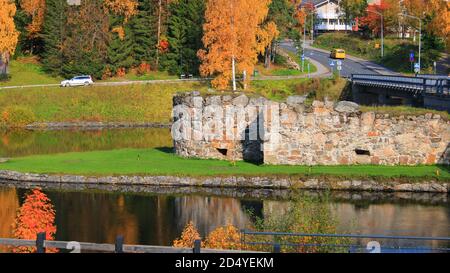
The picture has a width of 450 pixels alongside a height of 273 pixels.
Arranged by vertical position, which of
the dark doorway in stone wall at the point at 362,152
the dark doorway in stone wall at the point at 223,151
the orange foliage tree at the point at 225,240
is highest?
the orange foliage tree at the point at 225,240

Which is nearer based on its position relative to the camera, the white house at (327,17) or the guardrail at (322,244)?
the guardrail at (322,244)

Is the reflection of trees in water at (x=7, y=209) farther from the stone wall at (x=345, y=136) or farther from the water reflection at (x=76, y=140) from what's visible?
the stone wall at (x=345, y=136)

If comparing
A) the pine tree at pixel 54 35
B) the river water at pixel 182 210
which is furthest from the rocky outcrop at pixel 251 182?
the pine tree at pixel 54 35

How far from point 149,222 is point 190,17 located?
6240 centimetres

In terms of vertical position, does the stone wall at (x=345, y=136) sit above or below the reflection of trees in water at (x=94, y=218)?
above

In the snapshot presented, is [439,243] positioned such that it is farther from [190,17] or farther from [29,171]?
[190,17]

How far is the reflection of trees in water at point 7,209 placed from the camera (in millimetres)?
32888

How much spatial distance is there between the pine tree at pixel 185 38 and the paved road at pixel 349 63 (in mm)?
17135

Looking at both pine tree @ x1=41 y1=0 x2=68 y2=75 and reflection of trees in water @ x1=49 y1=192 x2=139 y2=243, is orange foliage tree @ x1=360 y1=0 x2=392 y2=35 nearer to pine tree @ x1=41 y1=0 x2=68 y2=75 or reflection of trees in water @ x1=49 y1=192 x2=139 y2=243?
pine tree @ x1=41 y1=0 x2=68 y2=75

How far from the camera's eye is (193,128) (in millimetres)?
51156

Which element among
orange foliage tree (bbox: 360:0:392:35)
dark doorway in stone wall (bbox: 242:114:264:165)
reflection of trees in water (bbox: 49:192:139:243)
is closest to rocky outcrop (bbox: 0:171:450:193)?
reflection of trees in water (bbox: 49:192:139:243)

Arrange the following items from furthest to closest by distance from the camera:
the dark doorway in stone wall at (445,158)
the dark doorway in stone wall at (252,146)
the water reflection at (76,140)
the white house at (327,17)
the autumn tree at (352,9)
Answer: the white house at (327,17), the autumn tree at (352,9), the water reflection at (76,140), the dark doorway in stone wall at (252,146), the dark doorway in stone wall at (445,158)

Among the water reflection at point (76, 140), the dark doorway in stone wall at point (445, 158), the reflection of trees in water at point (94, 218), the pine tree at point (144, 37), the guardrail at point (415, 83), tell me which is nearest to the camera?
the reflection of trees in water at point (94, 218)

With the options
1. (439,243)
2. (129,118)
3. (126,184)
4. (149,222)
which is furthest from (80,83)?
(439,243)
